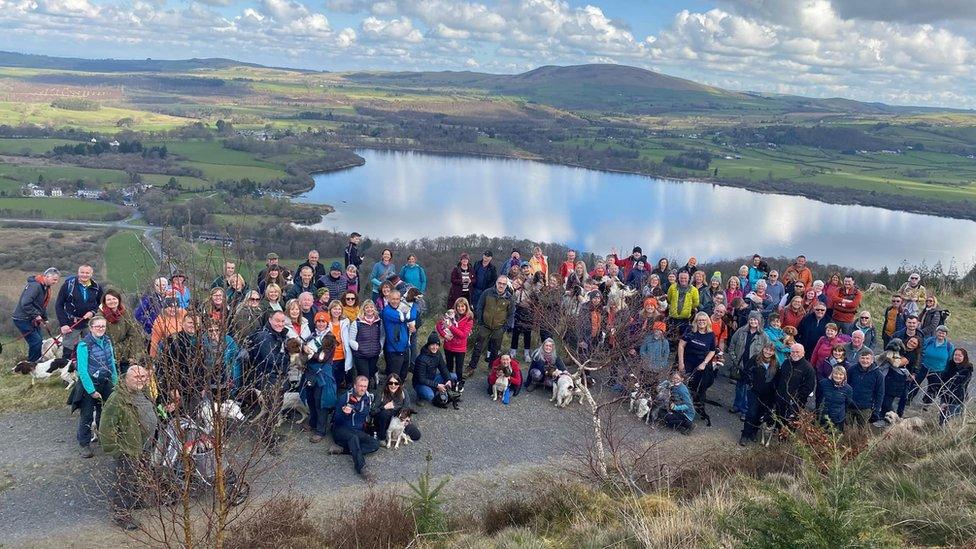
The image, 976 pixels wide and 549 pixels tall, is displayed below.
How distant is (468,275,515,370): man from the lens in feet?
31.5

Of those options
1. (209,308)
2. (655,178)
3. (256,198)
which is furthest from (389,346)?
(655,178)

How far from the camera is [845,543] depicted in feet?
10.3

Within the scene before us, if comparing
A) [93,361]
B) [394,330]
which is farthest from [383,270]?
[93,361]

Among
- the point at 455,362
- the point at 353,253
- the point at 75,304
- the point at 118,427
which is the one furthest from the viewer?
the point at 353,253

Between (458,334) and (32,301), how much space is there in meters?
5.99

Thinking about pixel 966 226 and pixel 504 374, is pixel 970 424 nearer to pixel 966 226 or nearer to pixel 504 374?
pixel 504 374

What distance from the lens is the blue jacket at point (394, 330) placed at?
8656mm

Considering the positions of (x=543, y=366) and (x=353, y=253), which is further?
(x=353, y=253)

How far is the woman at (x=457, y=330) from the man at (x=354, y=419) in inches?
76.9

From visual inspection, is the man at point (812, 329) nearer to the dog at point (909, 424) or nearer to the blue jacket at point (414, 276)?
the dog at point (909, 424)

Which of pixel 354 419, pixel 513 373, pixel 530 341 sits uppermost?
pixel 530 341

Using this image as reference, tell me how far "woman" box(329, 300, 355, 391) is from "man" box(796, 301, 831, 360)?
6.94 meters

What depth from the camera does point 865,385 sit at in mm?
8039

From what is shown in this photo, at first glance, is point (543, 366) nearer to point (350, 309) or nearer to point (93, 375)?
point (350, 309)
